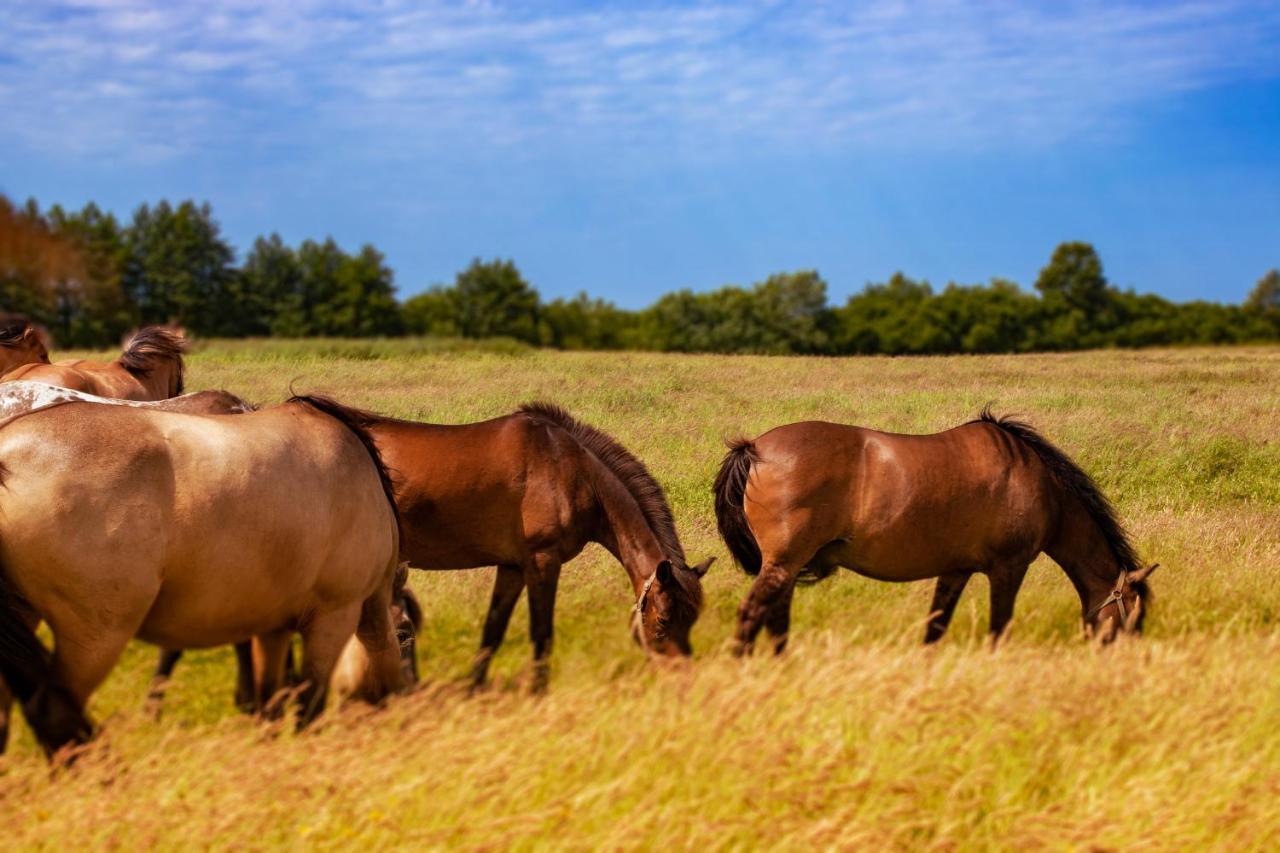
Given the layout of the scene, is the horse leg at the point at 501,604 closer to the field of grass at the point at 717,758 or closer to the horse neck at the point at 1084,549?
the field of grass at the point at 717,758

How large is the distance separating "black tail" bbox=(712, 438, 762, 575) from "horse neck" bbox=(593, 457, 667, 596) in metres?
0.84

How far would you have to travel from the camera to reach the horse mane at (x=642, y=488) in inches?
287

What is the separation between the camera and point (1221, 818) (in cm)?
467

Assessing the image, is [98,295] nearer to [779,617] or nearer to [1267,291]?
[779,617]

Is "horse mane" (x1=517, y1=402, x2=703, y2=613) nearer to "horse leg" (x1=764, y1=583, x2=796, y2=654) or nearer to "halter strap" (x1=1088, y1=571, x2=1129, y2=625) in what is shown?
"horse leg" (x1=764, y1=583, x2=796, y2=654)

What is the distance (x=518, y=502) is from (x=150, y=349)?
496cm

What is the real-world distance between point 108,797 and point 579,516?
4.24 meters

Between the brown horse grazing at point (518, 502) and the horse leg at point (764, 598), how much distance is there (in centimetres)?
74

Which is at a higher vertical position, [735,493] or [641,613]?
[735,493]

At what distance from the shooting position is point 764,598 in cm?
823

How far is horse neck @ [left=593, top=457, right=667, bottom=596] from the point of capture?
774cm

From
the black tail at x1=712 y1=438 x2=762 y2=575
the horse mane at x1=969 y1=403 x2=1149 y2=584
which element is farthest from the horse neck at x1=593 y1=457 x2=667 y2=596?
the horse mane at x1=969 y1=403 x2=1149 y2=584

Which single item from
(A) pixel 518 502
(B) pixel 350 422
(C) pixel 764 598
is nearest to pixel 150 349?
(A) pixel 518 502

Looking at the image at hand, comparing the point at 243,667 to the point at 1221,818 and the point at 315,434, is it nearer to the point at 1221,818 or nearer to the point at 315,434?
the point at 315,434
